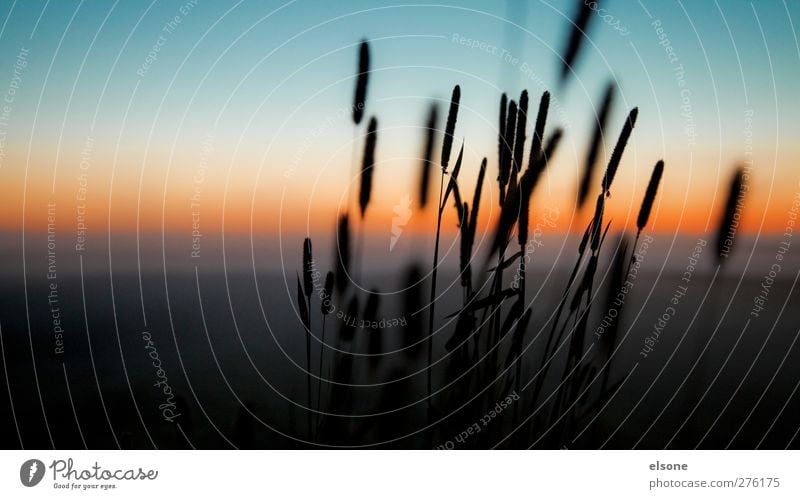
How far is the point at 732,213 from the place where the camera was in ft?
2.82

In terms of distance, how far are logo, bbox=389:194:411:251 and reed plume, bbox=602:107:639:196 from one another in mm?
266

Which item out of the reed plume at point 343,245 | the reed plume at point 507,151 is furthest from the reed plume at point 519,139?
the reed plume at point 343,245

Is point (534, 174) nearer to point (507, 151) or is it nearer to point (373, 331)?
point (507, 151)

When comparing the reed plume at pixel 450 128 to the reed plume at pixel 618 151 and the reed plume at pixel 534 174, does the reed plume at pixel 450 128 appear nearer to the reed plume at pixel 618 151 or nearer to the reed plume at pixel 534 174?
the reed plume at pixel 534 174

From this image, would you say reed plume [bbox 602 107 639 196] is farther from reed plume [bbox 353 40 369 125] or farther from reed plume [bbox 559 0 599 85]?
reed plume [bbox 353 40 369 125]

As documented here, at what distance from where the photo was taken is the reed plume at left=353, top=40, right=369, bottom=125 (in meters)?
0.84

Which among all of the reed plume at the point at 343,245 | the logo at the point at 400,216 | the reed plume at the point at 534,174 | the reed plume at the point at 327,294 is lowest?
the reed plume at the point at 327,294

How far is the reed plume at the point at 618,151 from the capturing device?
83 cm
